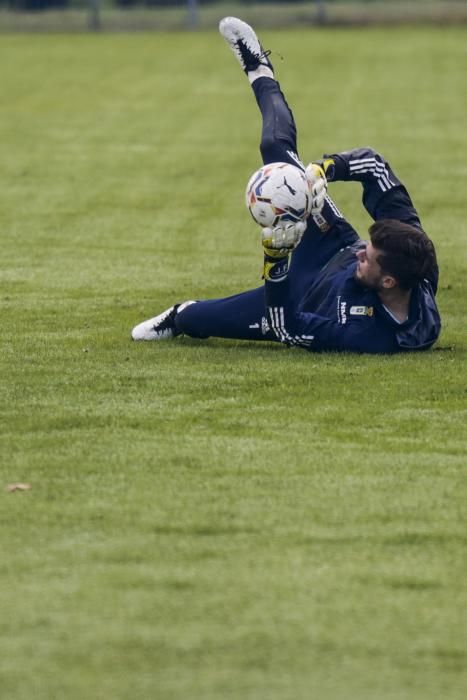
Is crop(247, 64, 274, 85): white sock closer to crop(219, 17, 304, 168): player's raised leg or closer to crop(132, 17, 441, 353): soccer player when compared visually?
crop(219, 17, 304, 168): player's raised leg

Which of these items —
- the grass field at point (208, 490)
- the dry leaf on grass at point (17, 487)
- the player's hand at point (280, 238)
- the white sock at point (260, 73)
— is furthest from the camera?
the white sock at point (260, 73)

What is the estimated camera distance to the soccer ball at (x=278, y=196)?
7.95 meters

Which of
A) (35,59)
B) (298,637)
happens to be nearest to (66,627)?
(298,637)

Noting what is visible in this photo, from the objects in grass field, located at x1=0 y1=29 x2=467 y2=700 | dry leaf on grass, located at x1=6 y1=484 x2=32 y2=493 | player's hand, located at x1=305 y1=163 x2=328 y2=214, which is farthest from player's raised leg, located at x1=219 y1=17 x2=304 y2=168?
dry leaf on grass, located at x1=6 y1=484 x2=32 y2=493

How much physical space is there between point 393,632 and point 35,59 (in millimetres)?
27258

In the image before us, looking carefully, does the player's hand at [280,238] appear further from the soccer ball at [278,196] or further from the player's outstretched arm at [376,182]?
the player's outstretched arm at [376,182]

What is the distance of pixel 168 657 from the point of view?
14.8 feet

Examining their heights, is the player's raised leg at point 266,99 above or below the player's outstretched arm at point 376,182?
above

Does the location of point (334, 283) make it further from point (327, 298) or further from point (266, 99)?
point (266, 99)

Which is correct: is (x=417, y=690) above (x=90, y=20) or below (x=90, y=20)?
above

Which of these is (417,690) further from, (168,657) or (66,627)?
(66,627)

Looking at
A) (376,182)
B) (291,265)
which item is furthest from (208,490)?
(376,182)

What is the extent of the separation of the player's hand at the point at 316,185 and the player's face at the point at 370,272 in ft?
1.18

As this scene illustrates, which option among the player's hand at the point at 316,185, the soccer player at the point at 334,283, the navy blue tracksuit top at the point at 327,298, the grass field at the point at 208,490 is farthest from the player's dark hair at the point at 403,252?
the grass field at the point at 208,490
